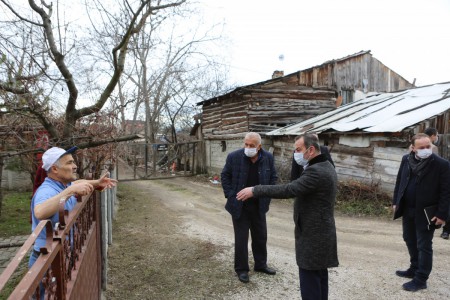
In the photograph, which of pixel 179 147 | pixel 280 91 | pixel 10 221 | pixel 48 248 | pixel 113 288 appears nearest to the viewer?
pixel 48 248

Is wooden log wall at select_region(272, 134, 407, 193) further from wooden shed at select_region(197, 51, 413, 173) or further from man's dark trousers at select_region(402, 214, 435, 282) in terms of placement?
man's dark trousers at select_region(402, 214, 435, 282)

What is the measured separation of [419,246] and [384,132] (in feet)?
18.3

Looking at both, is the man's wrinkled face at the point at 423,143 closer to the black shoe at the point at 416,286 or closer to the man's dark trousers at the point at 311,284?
the black shoe at the point at 416,286

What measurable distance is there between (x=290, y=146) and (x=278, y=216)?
197 inches

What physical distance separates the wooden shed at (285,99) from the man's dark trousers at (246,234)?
32.7ft

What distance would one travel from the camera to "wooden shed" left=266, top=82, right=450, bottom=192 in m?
8.88

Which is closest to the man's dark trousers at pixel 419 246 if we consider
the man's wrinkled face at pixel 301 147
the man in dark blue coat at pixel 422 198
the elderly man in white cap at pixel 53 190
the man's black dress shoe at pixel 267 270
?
the man in dark blue coat at pixel 422 198

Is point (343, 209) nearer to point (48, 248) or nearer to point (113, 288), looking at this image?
point (113, 288)

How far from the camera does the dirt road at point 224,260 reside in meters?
4.24

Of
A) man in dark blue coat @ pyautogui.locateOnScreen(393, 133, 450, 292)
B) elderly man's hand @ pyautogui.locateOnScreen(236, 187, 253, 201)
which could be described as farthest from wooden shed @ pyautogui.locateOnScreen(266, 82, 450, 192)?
elderly man's hand @ pyautogui.locateOnScreen(236, 187, 253, 201)

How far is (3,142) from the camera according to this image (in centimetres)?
524

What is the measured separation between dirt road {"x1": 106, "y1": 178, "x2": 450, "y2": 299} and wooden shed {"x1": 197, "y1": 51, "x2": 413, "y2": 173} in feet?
24.3

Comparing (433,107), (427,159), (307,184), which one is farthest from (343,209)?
(307,184)

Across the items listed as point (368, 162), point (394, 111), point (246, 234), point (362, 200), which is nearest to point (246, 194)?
point (246, 234)
